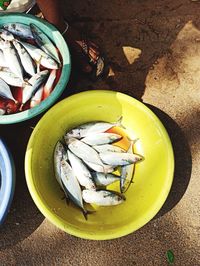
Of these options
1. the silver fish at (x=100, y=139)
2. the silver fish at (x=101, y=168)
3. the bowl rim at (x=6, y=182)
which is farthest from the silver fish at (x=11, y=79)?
the silver fish at (x=101, y=168)

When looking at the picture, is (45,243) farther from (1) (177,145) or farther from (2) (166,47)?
(2) (166,47)

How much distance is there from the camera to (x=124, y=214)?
A: 2496mm

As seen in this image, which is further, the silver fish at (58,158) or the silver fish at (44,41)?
the silver fish at (44,41)

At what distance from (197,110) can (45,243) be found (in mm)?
1240

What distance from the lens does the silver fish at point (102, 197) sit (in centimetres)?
252

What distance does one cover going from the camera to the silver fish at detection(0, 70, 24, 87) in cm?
273

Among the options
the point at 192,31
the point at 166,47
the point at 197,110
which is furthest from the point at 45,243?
the point at 192,31

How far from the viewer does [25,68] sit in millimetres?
2754

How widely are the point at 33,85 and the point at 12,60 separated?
21 centimetres

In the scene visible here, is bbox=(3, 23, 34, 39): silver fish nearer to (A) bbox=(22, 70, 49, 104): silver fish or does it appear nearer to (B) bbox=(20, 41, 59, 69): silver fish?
(B) bbox=(20, 41, 59, 69): silver fish

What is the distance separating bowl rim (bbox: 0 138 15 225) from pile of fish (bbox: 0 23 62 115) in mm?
286

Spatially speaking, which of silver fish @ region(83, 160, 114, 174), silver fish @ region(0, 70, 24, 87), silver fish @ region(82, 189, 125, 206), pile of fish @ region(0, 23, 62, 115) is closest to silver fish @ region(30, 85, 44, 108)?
pile of fish @ region(0, 23, 62, 115)

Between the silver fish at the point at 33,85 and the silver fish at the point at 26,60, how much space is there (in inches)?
2.1

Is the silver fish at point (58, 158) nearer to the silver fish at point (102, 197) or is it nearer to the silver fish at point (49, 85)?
the silver fish at point (102, 197)
